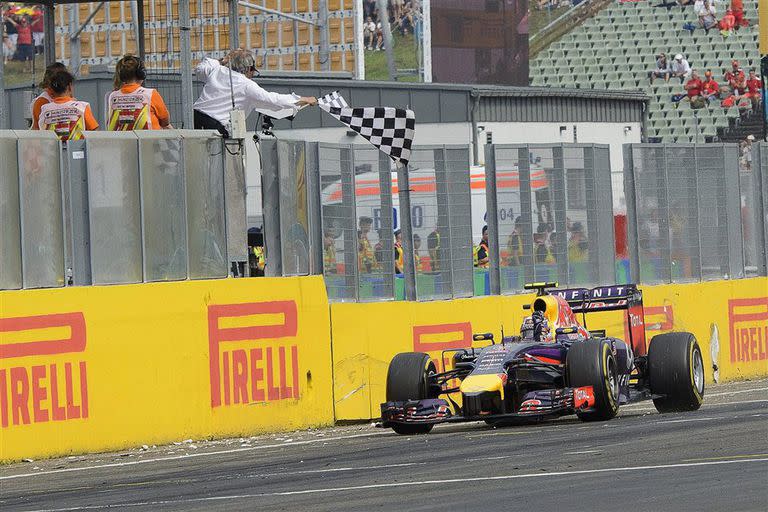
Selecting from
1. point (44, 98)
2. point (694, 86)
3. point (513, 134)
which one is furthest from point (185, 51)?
point (694, 86)

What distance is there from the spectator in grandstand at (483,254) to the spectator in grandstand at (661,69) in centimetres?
2939

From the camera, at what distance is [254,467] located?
11219 millimetres

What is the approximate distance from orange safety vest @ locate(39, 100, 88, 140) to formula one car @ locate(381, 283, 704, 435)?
10.6 ft

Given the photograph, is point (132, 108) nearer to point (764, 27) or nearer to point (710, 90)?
point (764, 27)

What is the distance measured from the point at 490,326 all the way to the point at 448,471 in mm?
7538

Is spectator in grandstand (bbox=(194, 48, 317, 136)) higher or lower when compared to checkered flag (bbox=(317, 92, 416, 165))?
higher

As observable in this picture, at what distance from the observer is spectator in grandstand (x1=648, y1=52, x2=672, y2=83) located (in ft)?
152

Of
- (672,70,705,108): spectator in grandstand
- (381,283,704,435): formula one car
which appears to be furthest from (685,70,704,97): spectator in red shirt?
(381,283,704,435): formula one car

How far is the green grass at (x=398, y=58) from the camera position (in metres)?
50.5

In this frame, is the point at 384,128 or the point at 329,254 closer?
the point at 329,254

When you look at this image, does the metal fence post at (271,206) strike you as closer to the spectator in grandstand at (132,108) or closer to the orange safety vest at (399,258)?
the spectator in grandstand at (132,108)

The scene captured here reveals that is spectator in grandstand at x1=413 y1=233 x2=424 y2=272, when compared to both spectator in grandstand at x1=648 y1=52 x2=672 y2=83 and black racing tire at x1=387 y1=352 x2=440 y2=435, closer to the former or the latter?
black racing tire at x1=387 y1=352 x2=440 y2=435

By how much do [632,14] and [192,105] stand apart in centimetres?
3503

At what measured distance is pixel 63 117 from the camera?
1380 centimetres
